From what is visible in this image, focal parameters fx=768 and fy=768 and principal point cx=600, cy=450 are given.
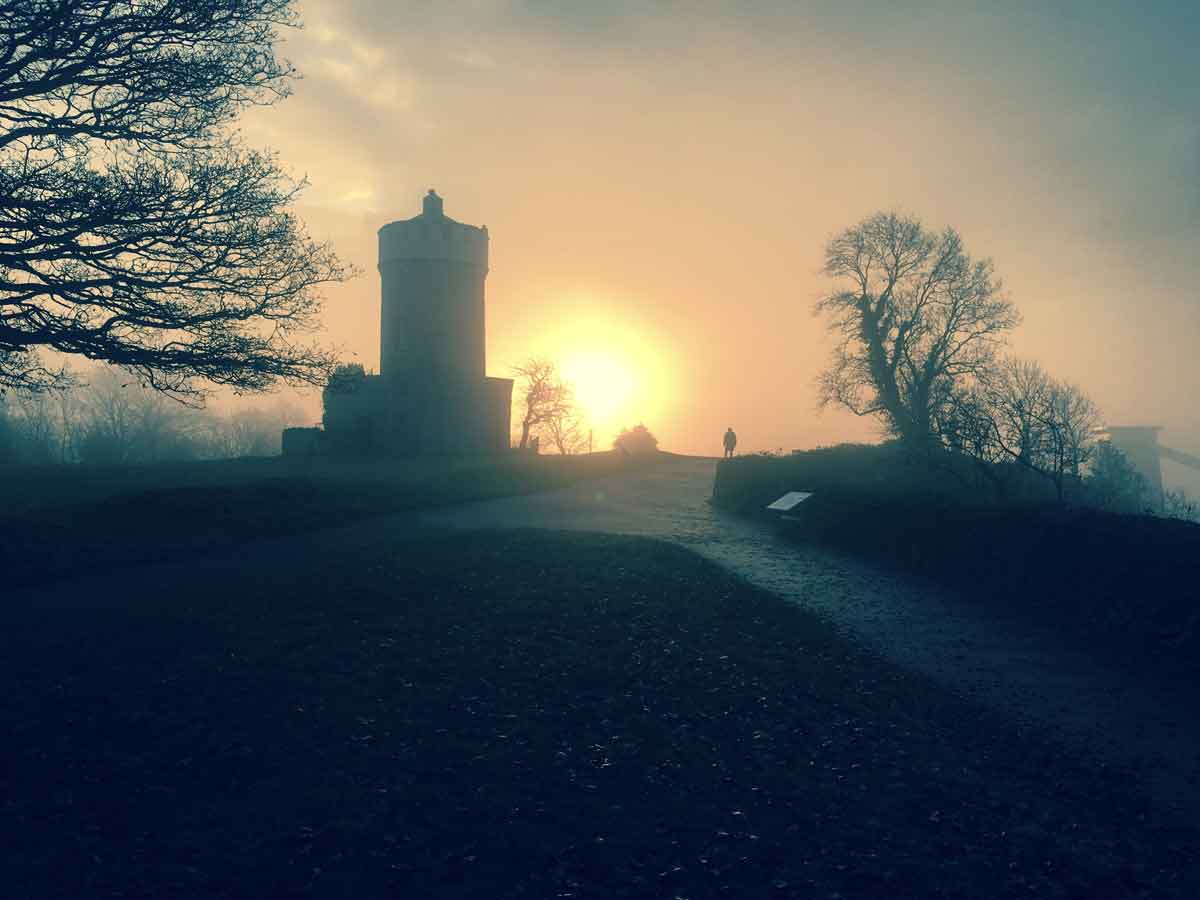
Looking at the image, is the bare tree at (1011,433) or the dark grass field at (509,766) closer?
the dark grass field at (509,766)

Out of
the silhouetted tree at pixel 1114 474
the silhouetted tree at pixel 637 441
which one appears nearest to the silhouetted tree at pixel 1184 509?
the silhouetted tree at pixel 1114 474

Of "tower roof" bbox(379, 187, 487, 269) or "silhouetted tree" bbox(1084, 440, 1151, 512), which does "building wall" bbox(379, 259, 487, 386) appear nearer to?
"tower roof" bbox(379, 187, 487, 269)

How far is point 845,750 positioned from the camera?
8125 mm

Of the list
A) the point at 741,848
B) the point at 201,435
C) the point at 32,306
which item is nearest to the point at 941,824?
the point at 741,848

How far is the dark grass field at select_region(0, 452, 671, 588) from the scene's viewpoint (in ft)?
44.8

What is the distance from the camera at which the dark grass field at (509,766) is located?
19.5ft

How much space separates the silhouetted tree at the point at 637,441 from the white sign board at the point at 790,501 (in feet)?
81.9

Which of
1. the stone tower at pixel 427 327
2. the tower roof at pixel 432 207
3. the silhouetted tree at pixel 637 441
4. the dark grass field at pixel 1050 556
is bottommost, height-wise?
the dark grass field at pixel 1050 556

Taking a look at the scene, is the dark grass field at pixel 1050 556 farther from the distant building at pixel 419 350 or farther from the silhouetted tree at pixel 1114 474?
the silhouetted tree at pixel 1114 474

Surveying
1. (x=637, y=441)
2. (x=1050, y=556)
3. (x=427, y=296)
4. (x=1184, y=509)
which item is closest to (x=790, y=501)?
(x=1050, y=556)

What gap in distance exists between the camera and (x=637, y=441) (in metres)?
47.2

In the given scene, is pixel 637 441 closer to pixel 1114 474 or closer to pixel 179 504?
pixel 1114 474

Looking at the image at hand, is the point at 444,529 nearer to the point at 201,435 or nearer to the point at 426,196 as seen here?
the point at 426,196

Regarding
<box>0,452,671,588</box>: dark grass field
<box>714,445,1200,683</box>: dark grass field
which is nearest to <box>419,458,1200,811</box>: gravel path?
<box>714,445,1200,683</box>: dark grass field
